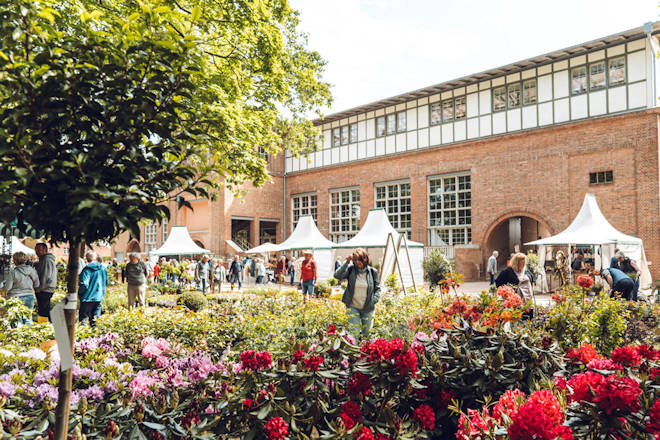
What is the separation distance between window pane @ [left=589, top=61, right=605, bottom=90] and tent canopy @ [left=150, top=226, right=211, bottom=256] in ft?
51.8

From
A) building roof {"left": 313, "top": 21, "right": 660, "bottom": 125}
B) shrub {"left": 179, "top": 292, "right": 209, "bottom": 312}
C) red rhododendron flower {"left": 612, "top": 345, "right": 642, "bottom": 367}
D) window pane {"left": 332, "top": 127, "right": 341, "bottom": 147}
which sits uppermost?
building roof {"left": 313, "top": 21, "right": 660, "bottom": 125}

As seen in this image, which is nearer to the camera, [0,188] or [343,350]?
[0,188]

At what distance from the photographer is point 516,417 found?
1615 millimetres

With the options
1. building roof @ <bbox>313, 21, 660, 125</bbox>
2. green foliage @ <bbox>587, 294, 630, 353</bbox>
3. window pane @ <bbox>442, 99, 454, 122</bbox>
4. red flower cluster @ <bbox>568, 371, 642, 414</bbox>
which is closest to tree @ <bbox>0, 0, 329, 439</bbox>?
red flower cluster @ <bbox>568, 371, 642, 414</bbox>

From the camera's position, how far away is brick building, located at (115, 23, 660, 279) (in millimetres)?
16312

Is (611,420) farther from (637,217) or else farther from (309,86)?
(637,217)

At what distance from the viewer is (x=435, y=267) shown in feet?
53.7

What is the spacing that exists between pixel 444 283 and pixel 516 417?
3538 millimetres

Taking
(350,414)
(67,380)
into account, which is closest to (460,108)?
(350,414)

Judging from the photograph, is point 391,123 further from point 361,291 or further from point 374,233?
point 361,291

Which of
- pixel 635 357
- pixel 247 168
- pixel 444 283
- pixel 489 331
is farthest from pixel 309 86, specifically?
pixel 635 357

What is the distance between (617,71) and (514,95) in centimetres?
377

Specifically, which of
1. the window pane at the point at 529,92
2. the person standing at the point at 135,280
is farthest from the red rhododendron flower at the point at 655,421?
the window pane at the point at 529,92

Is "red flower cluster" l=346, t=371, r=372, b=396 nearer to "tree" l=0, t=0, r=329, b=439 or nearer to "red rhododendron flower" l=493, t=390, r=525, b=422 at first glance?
"red rhododendron flower" l=493, t=390, r=525, b=422
